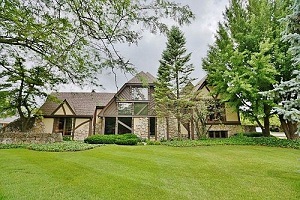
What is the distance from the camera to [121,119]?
64.6 ft

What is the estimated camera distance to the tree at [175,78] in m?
17.0

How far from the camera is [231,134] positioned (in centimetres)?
1917

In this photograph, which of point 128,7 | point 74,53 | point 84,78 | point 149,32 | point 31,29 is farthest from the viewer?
point 84,78

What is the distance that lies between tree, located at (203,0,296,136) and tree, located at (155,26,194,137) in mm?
2427

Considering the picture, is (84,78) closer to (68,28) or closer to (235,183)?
(68,28)

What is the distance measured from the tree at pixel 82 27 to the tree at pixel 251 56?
37.8 ft

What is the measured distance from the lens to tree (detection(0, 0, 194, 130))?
11.7ft

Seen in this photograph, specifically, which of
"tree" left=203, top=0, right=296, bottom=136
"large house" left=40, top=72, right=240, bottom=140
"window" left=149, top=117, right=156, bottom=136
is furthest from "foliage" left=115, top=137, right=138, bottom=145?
"tree" left=203, top=0, right=296, bottom=136

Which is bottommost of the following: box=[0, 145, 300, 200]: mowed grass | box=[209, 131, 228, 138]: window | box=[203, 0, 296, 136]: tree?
box=[0, 145, 300, 200]: mowed grass

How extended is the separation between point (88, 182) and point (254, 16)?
15918 mm

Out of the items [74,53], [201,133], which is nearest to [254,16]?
[201,133]

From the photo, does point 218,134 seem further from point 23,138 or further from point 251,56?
point 23,138

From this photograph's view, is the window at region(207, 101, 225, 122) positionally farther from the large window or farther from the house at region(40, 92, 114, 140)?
the house at region(40, 92, 114, 140)

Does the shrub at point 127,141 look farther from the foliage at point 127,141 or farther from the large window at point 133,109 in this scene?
the large window at point 133,109
